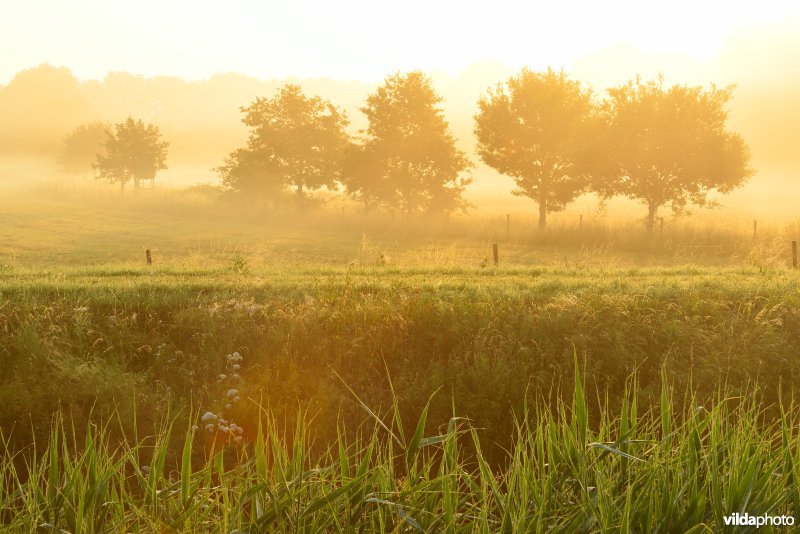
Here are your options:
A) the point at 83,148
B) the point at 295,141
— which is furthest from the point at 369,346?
the point at 83,148

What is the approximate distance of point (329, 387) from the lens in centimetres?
1291

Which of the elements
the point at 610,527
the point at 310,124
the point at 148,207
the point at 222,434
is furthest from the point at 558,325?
the point at 148,207

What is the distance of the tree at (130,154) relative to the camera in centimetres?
7050

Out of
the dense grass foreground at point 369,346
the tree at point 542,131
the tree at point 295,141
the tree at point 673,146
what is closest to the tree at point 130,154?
the tree at point 295,141

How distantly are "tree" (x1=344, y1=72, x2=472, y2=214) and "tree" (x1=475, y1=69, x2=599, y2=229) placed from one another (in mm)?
5113

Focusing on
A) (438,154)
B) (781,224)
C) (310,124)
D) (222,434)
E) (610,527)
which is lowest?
(222,434)

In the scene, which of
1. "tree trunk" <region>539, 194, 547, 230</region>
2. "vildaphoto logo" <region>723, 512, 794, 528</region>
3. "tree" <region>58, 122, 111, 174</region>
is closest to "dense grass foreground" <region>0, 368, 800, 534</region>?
"vildaphoto logo" <region>723, 512, 794, 528</region>

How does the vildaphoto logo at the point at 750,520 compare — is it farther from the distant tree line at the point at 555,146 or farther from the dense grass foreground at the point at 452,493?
the distant tree line at the point at 555,146

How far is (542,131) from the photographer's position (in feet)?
125

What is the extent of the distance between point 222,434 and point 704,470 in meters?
8.44

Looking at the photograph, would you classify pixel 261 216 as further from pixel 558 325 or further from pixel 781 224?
pixel 558 325

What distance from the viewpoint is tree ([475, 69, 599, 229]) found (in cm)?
3775

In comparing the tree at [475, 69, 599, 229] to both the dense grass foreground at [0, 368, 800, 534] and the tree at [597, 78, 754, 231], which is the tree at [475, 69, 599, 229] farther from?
the dense grass foreground at [0, 368, 800, 534]

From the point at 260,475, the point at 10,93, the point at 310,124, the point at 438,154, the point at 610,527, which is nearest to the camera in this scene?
the point at 610,527
